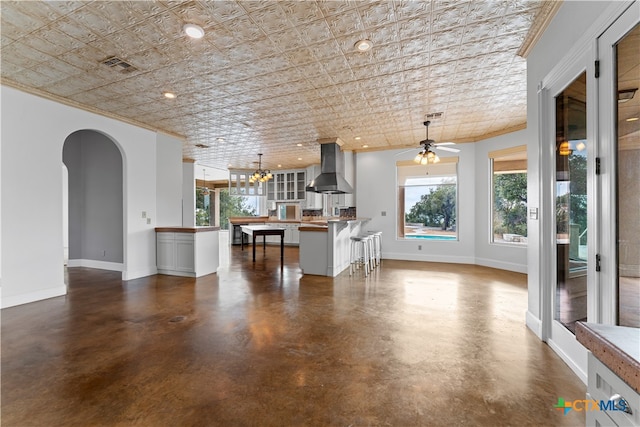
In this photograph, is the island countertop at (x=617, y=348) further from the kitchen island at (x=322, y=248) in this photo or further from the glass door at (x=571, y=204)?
the kitchen island at (x=322, y=248)

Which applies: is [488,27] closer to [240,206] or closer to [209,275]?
[209,275]

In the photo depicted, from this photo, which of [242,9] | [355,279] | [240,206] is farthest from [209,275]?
[240,206]

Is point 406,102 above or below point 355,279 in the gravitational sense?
above

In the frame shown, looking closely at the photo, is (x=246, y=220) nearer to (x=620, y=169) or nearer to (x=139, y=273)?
(x=139, y=273)

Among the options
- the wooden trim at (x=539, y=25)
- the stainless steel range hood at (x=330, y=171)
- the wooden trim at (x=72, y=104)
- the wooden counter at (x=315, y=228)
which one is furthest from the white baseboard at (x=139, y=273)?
the wooden trim at (x=539, y=25)

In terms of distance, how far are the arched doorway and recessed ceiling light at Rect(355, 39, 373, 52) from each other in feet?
17.0

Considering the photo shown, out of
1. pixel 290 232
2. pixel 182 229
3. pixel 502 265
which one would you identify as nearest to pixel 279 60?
pixel 182 229

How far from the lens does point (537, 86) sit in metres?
2.59

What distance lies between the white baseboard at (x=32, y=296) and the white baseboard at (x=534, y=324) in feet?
19.4

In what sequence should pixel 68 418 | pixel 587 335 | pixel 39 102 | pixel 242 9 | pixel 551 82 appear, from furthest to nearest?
pixel 39 102
pixel 551 82
pixel 242 9
pixel 68 418
pixel 587 335

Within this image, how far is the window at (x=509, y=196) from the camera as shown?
5.54 metres

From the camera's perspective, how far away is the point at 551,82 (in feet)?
7.76

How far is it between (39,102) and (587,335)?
5.71 metres

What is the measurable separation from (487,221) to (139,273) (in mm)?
7102
